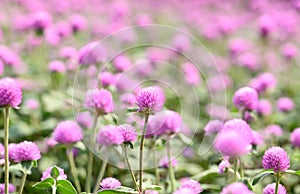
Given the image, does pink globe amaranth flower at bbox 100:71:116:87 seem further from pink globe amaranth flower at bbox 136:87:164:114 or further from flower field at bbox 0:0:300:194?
pink globe amaranth flower at bbox 136:87:164:114

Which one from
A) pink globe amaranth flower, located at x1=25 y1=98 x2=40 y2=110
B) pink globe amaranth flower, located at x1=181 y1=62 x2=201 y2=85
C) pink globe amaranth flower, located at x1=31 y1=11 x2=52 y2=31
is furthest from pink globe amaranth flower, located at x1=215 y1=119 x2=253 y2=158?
pink globe amaranth flower, located at x1=181 y1=62 x2=201 y2=85

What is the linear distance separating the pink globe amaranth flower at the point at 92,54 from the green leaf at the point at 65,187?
0.99 m

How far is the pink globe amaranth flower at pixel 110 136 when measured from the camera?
5.63ft

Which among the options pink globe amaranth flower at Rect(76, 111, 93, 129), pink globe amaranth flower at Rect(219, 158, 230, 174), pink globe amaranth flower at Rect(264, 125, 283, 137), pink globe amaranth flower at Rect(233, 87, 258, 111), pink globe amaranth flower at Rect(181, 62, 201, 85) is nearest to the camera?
pink globe amaranth flower at Rect(219, 158, 230, 174)

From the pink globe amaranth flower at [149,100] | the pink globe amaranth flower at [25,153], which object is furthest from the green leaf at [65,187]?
the pink globe amaranth flower at [149,100]

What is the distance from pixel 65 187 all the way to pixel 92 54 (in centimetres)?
105

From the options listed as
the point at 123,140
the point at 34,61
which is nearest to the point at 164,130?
the point at 123,140

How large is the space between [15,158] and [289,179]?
4.71 feet

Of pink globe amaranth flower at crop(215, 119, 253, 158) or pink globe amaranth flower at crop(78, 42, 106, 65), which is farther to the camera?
pink globe amaranth flower at crop(78, 42, 106, 65)

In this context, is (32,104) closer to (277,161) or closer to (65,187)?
(65,187)

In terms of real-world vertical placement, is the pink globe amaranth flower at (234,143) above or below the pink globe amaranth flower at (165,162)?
below

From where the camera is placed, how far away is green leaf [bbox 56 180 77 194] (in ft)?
5.21

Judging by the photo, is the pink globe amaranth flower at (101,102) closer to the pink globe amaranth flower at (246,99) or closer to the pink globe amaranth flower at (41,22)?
the pink globe amaranth flower at (246,99)

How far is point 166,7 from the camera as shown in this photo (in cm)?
736
